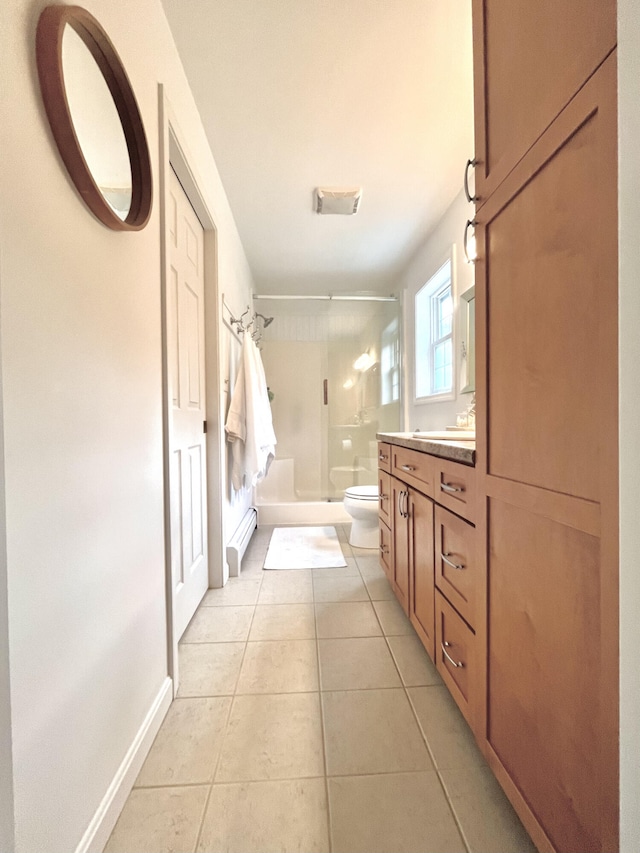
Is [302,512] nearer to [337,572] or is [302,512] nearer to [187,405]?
[337,572]

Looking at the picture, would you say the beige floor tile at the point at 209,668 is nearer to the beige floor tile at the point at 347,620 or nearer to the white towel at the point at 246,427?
the beige floor tile at the point at 347,620

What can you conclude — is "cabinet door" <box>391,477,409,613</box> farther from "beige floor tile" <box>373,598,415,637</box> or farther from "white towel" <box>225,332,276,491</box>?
"white towel" <box>225,332,276,491</box>

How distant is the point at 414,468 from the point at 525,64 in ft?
3.72

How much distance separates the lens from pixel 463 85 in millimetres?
1433

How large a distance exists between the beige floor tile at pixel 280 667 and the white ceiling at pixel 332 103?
233 cm

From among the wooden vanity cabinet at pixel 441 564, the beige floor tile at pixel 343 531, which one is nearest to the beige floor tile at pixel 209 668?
Result: the wooden vanity cabinet at pixel 441 564

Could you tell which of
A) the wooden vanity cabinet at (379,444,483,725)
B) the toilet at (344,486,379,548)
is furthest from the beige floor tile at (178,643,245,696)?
the toilet at (344,486,379,548)

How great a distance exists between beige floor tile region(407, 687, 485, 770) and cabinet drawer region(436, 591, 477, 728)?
0.33 feet

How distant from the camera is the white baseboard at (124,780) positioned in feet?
2.36

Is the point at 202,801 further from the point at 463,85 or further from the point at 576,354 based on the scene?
the point at 463,85

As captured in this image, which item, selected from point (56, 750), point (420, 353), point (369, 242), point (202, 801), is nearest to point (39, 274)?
point (56, 750)

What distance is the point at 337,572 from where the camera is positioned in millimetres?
2141

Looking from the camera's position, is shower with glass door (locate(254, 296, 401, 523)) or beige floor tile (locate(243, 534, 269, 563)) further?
shower with glass door (locate(254, 296, 401, 523))

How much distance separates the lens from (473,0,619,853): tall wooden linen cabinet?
1.67 feet
